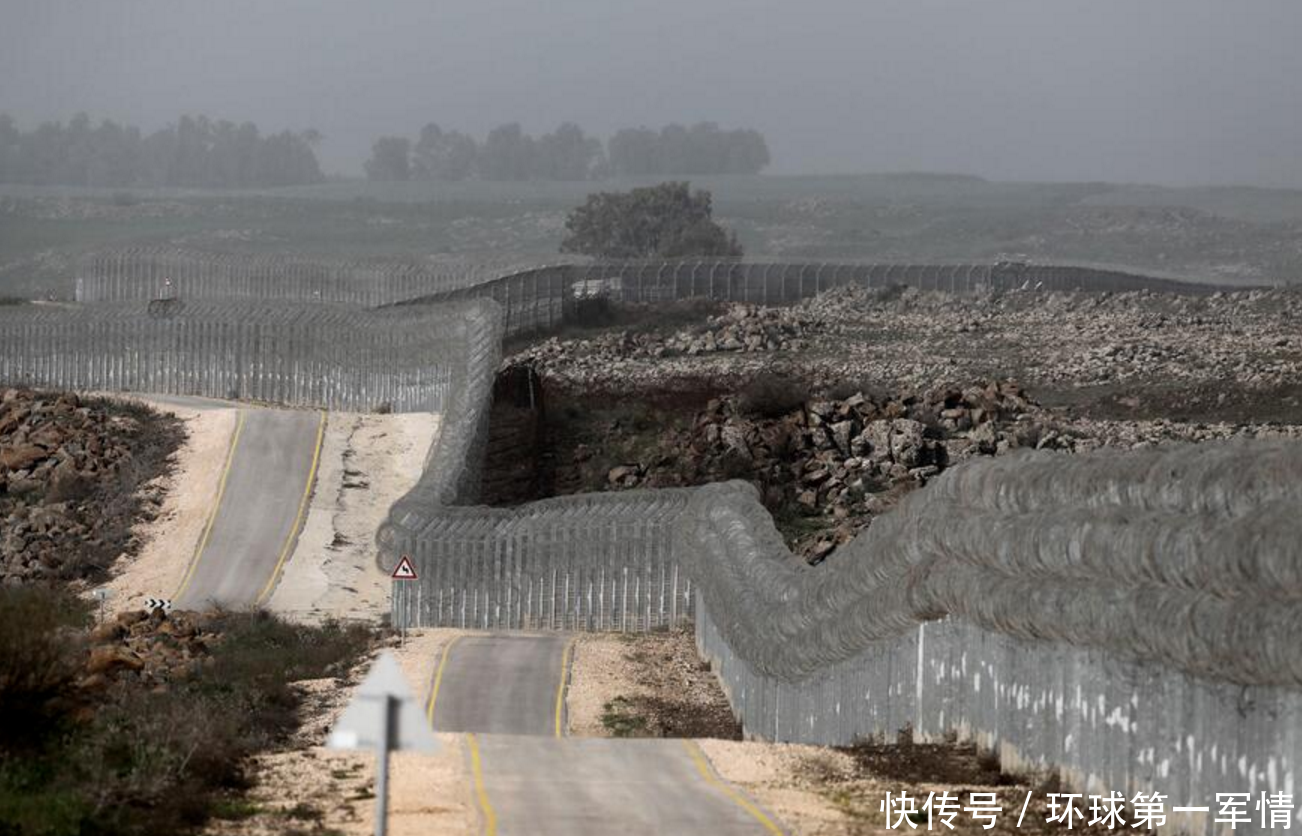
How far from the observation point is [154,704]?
1081 inches

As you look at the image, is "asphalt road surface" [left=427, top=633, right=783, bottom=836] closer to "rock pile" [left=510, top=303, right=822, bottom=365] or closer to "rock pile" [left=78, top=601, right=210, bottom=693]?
"rock pile" [left=78, top=601, right=210, bottom=693]

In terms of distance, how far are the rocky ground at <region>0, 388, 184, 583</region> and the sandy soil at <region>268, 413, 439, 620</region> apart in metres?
4.57

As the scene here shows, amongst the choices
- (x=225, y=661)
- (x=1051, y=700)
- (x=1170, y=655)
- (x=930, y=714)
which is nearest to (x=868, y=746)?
(x=930, y=714)

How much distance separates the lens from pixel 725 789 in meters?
22.0

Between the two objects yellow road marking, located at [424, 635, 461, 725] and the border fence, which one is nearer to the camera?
the border fence

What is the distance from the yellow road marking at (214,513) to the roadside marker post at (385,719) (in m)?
42.0

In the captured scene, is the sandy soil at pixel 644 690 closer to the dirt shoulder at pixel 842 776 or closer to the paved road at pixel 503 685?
the dirt shoulder at pixel 842 776

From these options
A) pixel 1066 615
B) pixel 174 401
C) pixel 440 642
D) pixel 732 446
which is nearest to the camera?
pixel 1066 615

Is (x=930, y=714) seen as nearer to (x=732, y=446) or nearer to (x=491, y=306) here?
(x=732, y=446)

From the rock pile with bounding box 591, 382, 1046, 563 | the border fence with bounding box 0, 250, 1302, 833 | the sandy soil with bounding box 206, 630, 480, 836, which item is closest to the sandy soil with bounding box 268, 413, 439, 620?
the border fence with bounding box 0, 250, 1302, 833

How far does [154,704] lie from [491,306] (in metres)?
47.6

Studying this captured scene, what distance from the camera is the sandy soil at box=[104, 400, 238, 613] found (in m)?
58.2

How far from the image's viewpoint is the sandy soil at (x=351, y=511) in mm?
55141

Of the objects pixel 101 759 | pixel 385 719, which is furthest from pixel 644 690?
pixel 385 719
